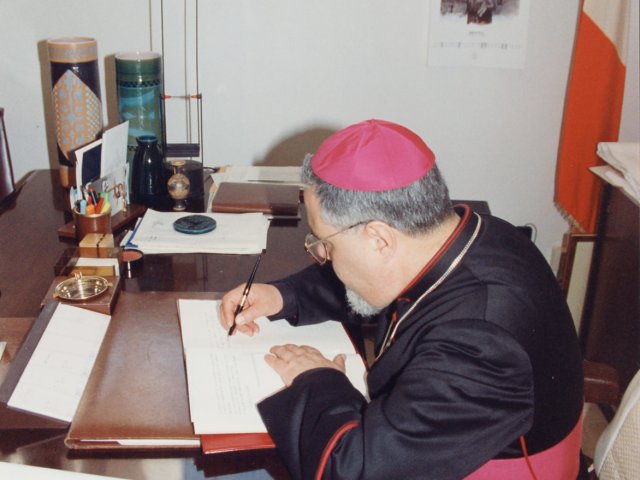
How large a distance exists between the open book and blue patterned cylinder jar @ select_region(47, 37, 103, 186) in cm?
85

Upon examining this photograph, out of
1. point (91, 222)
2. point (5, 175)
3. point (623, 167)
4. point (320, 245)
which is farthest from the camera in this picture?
point (623, 167)

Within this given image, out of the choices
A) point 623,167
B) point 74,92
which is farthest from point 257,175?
point 623,167

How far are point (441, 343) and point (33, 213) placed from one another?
1.35 metres

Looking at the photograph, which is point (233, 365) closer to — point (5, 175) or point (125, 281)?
point (125, 281)

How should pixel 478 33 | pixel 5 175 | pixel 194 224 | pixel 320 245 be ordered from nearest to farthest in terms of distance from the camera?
1. pixel 320 245
2. pixel 194 224
3. pixel 5 175
4. pixel 478 33

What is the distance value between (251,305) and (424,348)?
481 millimetres

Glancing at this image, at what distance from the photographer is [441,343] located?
1057 mm

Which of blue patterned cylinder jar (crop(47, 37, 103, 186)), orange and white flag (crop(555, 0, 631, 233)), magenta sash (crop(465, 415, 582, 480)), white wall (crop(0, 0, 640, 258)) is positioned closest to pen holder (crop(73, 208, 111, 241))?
blue patterned cylinder jar (crop(47, 37, 103, 186))

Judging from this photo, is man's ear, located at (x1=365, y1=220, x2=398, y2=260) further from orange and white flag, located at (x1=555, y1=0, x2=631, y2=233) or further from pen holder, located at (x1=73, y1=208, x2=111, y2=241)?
orange and white flag, located at (x1=555, y1=0, x2=631, y2=233)

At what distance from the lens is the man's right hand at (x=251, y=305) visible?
1.41m

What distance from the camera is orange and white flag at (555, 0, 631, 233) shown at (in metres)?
2.48

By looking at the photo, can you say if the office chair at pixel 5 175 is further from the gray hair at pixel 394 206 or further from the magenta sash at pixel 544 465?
the magenta sash at pixel 544 465

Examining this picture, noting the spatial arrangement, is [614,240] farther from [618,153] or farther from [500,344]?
[500,344]

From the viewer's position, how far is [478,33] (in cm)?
257
